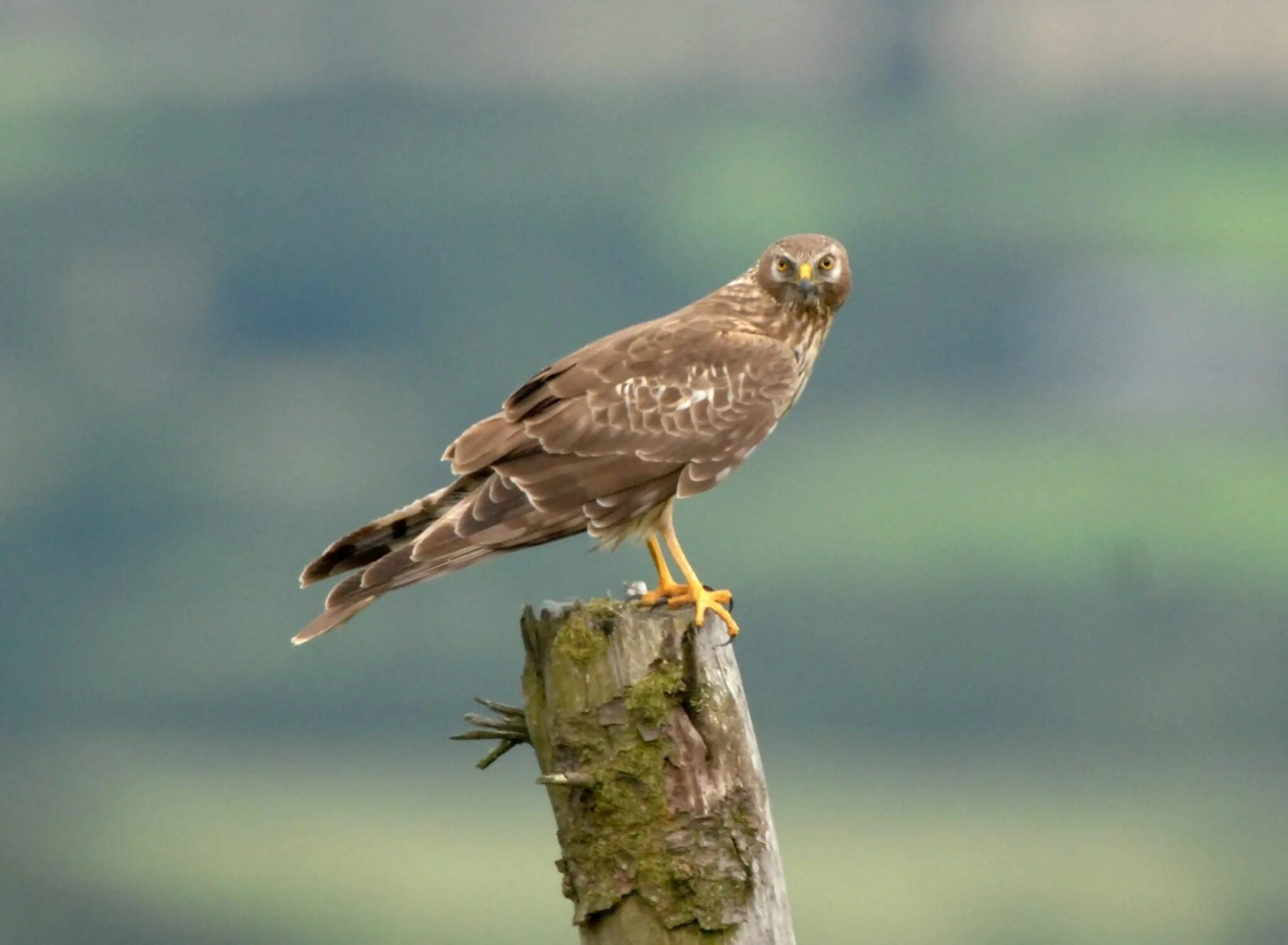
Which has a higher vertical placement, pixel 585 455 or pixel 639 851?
pixel 585 455

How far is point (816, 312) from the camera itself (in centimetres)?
735

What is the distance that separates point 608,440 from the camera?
6551 mm

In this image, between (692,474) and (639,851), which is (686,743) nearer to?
(639,851)

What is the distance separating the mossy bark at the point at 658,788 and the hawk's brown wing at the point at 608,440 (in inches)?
28.2

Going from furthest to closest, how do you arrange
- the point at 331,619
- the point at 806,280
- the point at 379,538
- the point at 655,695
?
the point at 806,280 → the point at 379,538 → the point at 331,619 → the point at 655,695

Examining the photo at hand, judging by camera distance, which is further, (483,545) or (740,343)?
Result: (740,343)

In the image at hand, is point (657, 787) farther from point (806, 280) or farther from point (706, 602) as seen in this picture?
point (806, 280)

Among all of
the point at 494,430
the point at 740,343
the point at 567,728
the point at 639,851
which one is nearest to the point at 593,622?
the point at 567,728

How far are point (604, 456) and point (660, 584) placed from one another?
630 millimetres

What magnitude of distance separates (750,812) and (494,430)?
2116mm

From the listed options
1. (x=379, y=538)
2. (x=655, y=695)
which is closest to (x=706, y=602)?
(x=655, y=695)

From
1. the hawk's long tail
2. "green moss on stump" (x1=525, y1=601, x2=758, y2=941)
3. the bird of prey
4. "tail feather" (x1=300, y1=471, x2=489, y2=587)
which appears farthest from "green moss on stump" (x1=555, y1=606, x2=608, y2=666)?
"tail feather" (x1=300, y1=471, x2=489, y2=587)

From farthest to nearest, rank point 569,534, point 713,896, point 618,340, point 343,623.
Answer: point 618,340 → point 569,534 → point 343,623 → point 713,896

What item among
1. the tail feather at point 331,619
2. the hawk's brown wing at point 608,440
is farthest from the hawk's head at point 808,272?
the tail feather at point 331,619
